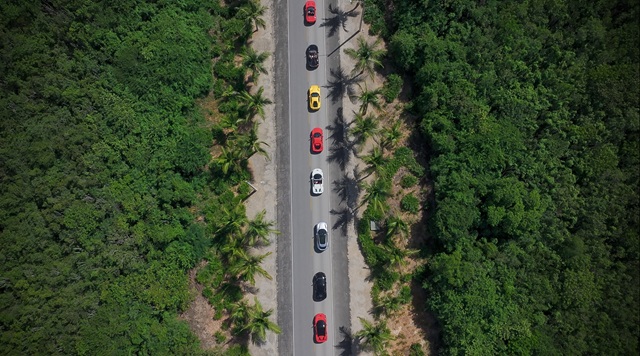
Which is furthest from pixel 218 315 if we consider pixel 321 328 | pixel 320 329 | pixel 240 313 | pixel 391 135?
pixel 391 135

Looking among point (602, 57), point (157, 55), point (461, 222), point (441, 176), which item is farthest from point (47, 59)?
point (602, 57)

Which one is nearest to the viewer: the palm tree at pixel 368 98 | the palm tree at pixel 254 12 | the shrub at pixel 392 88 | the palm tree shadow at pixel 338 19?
the palm tree at pixel 368 98

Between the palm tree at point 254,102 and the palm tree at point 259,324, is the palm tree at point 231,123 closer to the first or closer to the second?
the palm tree at point 254,102

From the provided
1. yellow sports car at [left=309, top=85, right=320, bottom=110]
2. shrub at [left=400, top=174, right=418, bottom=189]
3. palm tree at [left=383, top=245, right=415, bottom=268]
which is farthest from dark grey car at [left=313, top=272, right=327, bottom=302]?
yellow sports car at [left=309, top=85, right=320, bottom=110]

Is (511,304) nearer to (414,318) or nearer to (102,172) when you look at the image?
(414,318)

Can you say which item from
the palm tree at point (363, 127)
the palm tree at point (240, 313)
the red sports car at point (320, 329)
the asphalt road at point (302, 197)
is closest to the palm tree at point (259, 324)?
the palm tree at point (240, 313)
